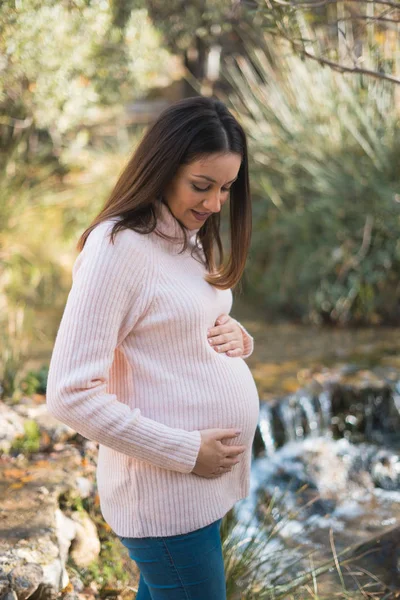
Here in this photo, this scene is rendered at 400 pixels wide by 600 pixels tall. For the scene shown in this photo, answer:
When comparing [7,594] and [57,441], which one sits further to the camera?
[57,441]

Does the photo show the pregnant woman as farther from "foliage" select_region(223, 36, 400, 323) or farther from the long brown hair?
"foliage" select_region(223, 36, 400, 323)

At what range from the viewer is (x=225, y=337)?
179cm

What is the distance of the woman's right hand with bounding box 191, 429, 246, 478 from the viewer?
1.60 m

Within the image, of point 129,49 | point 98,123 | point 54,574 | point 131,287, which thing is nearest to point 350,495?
point 54,574

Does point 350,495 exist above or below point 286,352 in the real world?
below

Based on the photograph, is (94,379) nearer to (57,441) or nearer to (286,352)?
(57,441)

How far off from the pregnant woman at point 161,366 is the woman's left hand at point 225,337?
0.01 m

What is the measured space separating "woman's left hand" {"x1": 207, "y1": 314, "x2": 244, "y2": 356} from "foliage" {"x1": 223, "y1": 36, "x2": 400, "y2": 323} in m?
4.59

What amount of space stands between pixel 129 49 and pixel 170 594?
6.05 meters

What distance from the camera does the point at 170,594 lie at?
63.4 inches

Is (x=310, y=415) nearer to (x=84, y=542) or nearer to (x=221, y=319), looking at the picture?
(x=84, y=542)

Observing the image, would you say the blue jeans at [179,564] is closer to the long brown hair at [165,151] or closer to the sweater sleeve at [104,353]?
the sweater sleeve at [104,353]

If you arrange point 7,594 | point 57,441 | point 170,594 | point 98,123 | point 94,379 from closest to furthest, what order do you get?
point 94,379
point 170,594
point 7,594
point 57,441
point 98,123

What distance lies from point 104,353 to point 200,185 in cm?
48
